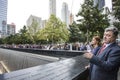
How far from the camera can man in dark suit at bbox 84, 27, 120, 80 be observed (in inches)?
104

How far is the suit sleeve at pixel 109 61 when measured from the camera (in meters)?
2.65

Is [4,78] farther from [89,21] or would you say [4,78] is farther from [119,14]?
[89,21]

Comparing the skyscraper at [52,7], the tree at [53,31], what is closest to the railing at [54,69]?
the tree at [53,31]

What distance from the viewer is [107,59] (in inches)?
109

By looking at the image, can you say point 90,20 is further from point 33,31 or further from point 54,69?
point 33,31

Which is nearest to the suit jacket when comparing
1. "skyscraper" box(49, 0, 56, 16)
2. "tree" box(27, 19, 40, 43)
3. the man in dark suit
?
the man in dark suit

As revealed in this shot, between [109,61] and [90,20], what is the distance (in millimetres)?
30615

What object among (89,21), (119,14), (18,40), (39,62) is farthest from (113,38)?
(18,40)

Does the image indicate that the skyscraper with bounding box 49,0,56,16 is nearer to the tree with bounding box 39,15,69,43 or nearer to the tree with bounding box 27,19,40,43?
the tree with bounding box 27,19,40,43

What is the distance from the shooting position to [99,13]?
34.2 meters

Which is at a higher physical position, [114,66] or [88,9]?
[88,9]

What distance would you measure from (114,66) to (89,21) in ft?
100

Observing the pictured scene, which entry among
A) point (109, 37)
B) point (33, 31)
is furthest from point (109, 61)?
point (33, 31)

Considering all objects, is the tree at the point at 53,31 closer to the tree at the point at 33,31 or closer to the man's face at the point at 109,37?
the tree at the point at 33,31
